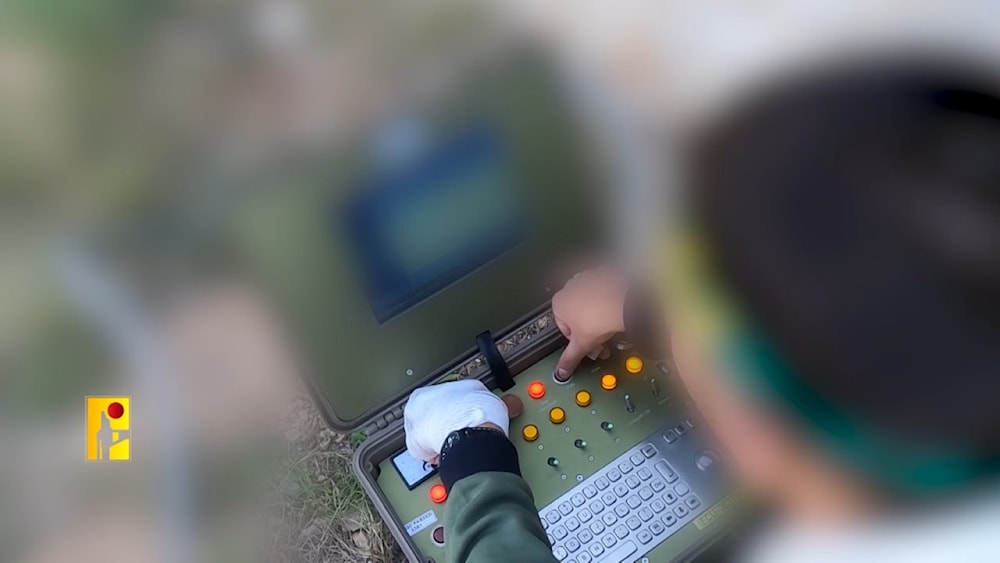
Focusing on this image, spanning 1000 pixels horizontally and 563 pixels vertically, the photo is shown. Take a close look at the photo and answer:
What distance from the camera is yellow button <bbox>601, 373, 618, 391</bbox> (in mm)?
806

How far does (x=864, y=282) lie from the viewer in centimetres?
37

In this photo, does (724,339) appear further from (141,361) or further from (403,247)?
(141,361)

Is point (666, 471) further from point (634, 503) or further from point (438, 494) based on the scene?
point (438, 494)

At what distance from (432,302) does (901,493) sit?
1.50 feet

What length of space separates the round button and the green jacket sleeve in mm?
95

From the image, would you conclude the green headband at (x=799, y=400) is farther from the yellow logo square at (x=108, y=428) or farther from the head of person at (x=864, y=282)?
the yellow logo square at (x=108, y=428)

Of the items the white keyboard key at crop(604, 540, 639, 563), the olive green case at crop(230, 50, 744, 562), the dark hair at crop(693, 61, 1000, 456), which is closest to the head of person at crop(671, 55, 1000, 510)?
the dark hair at crop(693, 61, 1000, 456)

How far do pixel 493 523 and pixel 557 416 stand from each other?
0.16 metres

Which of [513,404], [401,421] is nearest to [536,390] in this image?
[513,404]

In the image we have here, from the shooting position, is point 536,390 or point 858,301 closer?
point 858,301

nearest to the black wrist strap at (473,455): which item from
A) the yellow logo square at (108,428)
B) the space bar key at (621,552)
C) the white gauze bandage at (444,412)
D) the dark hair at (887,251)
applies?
the white gauze bandage at (444,412)

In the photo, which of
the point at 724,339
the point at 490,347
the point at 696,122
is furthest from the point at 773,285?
the point at 490,347

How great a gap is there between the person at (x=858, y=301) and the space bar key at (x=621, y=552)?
319 mm

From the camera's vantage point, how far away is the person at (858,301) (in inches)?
14.1
